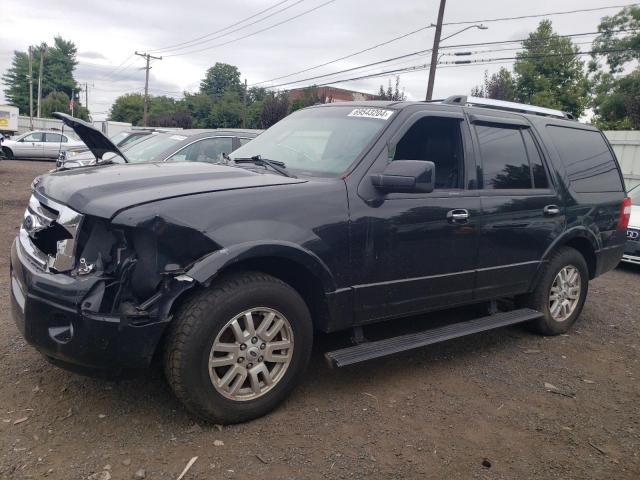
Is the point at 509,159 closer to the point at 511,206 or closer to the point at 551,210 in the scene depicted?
the point at 511,206

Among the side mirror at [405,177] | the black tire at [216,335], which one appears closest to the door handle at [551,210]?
the side mirror at [405,177]

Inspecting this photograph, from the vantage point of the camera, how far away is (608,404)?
3762mm

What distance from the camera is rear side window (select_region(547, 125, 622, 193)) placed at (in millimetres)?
4941

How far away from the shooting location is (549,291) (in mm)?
4871

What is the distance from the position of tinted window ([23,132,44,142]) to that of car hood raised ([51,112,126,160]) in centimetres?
2303

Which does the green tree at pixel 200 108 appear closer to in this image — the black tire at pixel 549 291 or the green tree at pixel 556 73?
the green tree at pixel 556 73

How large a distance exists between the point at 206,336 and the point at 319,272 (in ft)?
2.59

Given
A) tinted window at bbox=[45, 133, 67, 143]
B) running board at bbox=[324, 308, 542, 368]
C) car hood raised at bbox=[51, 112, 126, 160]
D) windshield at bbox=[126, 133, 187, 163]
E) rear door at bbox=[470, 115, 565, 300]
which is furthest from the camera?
tinted window at bbox=[45, 133, 67, 143]

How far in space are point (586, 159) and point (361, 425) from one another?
352cm

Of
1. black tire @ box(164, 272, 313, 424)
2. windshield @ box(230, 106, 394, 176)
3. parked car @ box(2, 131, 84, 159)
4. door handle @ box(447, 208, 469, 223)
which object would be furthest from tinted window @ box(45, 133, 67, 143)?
black tire @ box(164, 272, 313, 424)

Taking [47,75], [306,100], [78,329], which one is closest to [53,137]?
[306,100]

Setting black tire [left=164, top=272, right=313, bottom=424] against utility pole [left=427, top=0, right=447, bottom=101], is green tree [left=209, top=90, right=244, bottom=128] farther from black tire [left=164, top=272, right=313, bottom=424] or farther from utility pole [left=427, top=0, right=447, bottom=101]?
black tire [left=164, top=272, right=313, bottom=424]

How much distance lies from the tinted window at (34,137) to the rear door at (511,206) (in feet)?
81.1

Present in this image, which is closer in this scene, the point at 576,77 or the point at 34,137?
the point at 34,137
